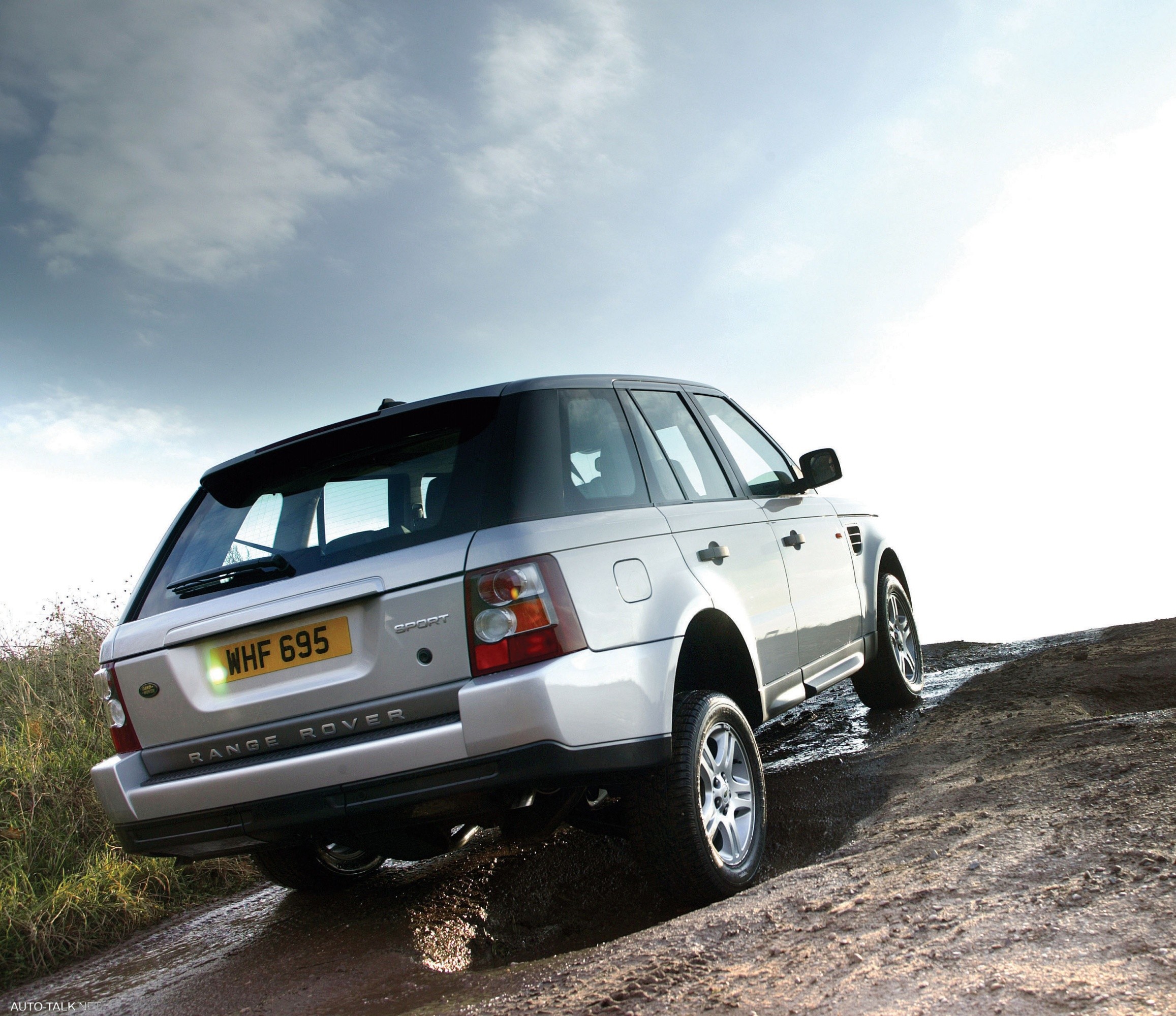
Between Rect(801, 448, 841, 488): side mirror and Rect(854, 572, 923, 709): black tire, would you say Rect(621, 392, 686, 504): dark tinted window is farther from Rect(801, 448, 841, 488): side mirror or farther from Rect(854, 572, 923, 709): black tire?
Rect(854, 572, 923, 709): black tire

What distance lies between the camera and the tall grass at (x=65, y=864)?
4.38m

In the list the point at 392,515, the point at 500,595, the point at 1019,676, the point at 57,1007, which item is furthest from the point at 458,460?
the point at 1019,676

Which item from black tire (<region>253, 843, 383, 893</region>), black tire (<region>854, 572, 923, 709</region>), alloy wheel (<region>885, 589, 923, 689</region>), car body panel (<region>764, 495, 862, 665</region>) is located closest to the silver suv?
car body panel (<region>764, 495, 862, 665</region>)

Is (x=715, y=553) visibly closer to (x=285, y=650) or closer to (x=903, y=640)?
(x=285, y=650)

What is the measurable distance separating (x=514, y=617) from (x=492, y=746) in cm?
35

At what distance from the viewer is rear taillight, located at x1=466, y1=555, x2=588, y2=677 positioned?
264 centimetres

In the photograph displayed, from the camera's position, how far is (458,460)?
9.68 ft

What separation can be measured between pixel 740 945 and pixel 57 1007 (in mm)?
2709

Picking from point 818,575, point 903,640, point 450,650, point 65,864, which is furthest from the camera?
point 903,640

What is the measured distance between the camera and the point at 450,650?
267 cm

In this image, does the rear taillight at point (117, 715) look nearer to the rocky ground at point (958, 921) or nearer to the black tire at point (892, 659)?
the rocky ground at point (958, 921)

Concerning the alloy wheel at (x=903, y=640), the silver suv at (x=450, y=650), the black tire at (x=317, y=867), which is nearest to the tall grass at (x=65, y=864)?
the black tire at (x=317, y=867)

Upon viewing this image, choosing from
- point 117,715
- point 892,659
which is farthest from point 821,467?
point 117,715

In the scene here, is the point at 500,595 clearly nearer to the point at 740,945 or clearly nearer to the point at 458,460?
the point at 458,460
